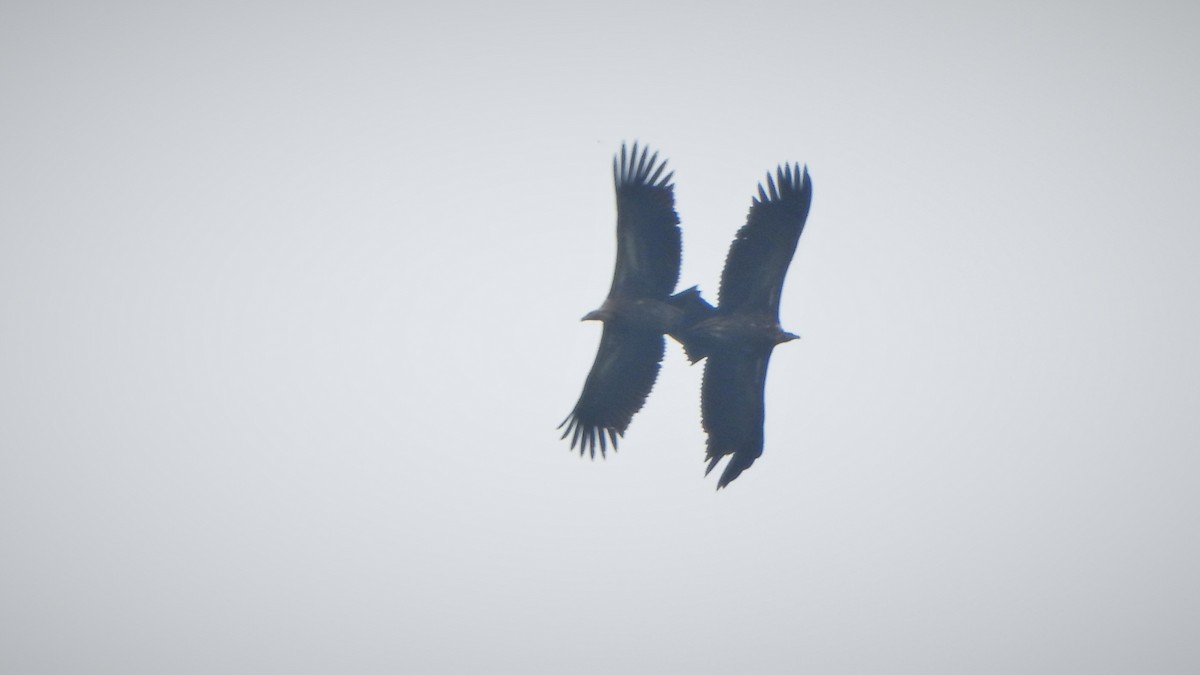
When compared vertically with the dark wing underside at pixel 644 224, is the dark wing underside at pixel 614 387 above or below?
below

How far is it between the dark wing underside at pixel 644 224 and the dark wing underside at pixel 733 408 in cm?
145

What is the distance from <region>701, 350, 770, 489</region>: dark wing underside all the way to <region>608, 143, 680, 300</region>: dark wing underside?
145 centimetres

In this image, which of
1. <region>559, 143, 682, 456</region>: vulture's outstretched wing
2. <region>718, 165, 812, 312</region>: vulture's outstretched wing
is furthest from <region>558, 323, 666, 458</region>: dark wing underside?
<region>718, 165, 812, 312</region>: vulture's outstretched wing

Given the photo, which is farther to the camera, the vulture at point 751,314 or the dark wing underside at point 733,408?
the dark wing underside at point 733,408

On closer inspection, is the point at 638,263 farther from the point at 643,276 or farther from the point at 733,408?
the point at 733,408

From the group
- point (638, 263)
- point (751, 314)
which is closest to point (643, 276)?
point (638, 263)

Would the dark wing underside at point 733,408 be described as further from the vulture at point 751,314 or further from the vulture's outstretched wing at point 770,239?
the vulture's outstretched wing at point 770,239

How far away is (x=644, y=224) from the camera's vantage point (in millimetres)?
12547

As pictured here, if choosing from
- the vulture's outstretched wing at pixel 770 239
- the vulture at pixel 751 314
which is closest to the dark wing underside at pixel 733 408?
the vulture at pixel 751 314

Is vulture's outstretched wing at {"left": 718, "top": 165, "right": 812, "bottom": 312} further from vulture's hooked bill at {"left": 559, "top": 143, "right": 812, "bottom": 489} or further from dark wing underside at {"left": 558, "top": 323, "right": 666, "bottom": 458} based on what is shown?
dark wing underside at {"left": 558, "top": 323, "right": 666, "bottom": 458}

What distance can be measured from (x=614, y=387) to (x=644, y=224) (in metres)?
2.54

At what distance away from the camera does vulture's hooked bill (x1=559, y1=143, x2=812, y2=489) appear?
12344mm

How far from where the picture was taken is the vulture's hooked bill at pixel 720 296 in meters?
12.3

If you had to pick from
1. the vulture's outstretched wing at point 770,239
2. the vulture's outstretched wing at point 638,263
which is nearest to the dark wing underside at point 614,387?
the vulture's outstretched wing at point 638,263
